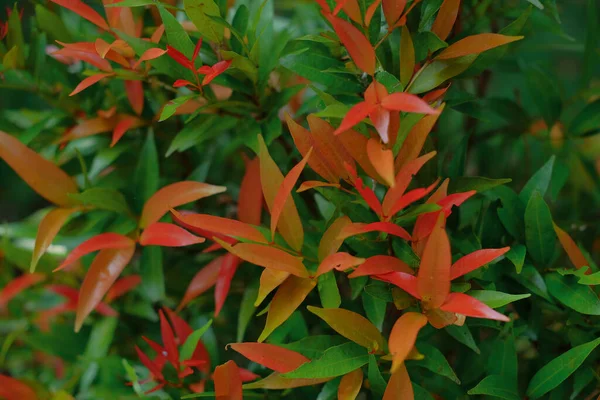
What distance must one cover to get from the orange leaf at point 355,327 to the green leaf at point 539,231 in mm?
157

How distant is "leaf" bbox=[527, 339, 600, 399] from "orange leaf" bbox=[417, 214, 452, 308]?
0.40 feet

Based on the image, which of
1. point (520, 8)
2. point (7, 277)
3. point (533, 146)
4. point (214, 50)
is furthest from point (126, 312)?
point (533, 146)

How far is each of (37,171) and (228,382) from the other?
260 millimetres

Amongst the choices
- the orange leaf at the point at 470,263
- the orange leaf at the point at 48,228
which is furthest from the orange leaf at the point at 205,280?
the orange leaf at the point at 470,263

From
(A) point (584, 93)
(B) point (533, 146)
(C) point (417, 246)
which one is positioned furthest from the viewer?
(B) point (533, 146)

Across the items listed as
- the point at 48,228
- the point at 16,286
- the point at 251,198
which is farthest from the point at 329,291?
the point at 16,286

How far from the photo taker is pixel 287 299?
46 centimetres

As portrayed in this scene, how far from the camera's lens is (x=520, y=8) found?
629mm

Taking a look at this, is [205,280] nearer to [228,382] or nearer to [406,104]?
[228,382]

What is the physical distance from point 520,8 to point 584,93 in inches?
4.8

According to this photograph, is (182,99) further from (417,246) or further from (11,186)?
(11,186)

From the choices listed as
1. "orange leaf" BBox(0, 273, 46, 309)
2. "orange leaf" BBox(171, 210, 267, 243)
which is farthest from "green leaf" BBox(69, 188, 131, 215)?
"orange leaf" BBox(0, 273, 46, 309)

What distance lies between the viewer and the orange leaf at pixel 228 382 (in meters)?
0.47

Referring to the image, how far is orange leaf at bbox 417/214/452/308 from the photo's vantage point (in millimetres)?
400
